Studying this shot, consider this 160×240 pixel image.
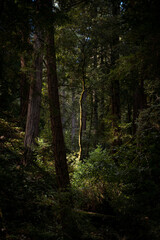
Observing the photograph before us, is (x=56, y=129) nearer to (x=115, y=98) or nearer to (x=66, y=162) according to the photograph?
(x=66, y=162)

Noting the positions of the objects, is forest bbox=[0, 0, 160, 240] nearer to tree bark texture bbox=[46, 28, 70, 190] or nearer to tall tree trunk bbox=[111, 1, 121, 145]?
tree bark texture bbox=[46, 28, 70, 190]

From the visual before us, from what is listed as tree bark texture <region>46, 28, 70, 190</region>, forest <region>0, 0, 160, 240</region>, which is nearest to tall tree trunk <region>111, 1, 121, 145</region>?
forest <region>0, 0, 160, 240</region>

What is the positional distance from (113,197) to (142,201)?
117 cm

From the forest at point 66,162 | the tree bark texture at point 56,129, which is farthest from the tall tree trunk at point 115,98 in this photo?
the tree bark texture at point 56,129

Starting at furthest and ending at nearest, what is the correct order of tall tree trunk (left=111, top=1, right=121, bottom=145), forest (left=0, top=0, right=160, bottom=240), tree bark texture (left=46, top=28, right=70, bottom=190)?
tall tree trunk (left=111, top=1, right=121, bottom=145) < tree bark texture (left=46, top=28, right=70, bottom=190) < forest (left=0, top=0, right=160, bottom=240)

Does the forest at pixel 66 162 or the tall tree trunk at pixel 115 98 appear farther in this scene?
the tall tree trunk at pixel 115 98

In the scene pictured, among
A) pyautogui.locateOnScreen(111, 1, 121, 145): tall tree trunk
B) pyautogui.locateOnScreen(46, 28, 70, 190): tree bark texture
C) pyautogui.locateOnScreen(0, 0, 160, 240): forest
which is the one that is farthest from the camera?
pyautogui.locateOnScreen(111, 1, 121, 145): tall tree trunk

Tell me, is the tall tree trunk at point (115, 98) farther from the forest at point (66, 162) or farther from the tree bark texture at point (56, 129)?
the tree bark texture at point (56, 129)

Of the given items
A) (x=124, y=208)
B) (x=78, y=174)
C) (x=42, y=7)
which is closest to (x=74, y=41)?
(x=42, y=7)

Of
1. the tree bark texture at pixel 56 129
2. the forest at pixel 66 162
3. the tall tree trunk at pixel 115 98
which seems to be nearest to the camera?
the forest at pixel 66 162

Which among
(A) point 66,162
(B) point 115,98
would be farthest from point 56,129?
(B) point 115,98

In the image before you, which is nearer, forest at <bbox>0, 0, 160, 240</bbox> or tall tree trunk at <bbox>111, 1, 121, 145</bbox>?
forest at <bbox>0, 0, 160, 240</bbox>

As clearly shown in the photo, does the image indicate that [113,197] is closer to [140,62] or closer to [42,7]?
[140,62]

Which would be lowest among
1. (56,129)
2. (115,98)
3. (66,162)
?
(66,162)
